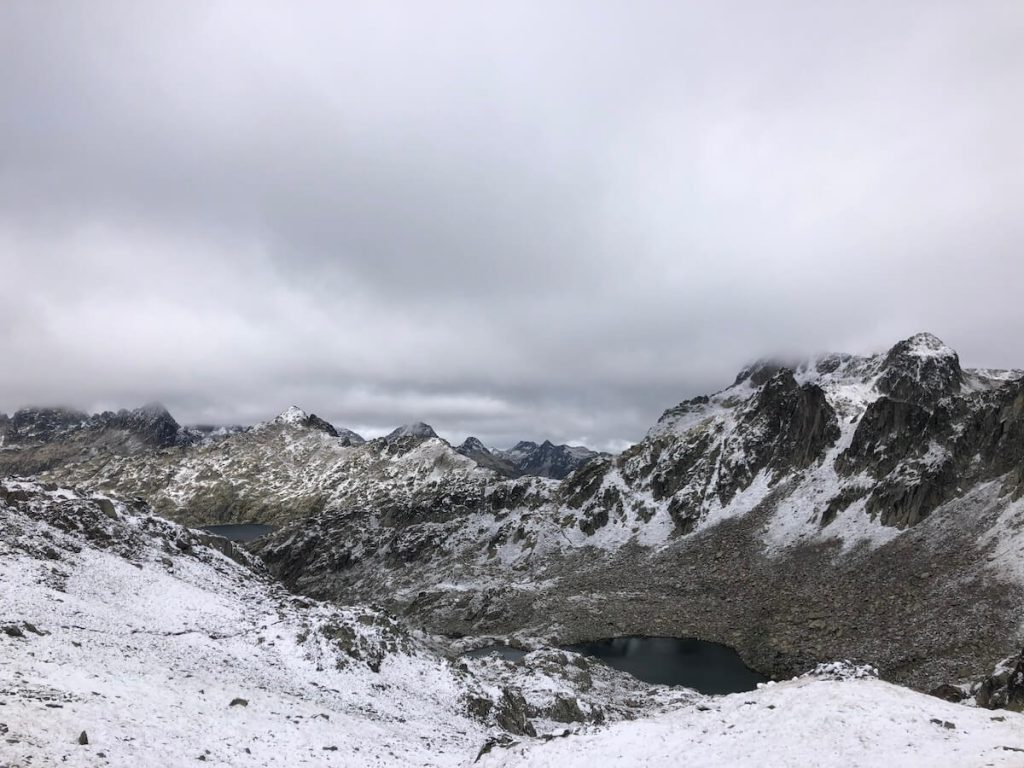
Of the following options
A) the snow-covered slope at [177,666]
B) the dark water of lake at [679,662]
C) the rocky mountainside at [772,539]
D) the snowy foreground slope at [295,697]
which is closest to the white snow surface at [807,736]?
the snowy foreground slope at [295,697]

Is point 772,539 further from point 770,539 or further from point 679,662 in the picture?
point 679,662

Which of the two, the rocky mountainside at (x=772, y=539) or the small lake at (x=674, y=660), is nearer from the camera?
the rocky mountainside at (x=772, y=539)

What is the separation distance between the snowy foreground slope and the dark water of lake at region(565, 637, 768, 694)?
1251cm

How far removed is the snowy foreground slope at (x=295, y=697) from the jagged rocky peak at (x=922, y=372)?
336 ft

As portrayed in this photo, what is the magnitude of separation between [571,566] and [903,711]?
291 ft

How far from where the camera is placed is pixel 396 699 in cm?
3703

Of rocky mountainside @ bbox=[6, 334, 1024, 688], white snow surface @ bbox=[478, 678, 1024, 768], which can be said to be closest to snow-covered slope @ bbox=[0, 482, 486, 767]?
white snow surface @ bbox=[478, 678, 1024, 768]

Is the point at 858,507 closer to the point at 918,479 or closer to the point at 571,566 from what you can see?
the point at 918,479

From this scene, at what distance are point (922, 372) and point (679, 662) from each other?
96263 mm

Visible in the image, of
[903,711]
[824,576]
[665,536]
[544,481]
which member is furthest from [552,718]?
[544,481]

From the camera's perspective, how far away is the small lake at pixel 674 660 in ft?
212

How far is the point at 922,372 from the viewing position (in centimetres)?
12031

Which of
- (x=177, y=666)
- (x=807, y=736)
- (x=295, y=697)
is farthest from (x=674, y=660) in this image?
(x=177, y=666)

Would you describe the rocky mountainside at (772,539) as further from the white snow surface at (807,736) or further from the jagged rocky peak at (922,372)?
the white snow surface at (807,736)
